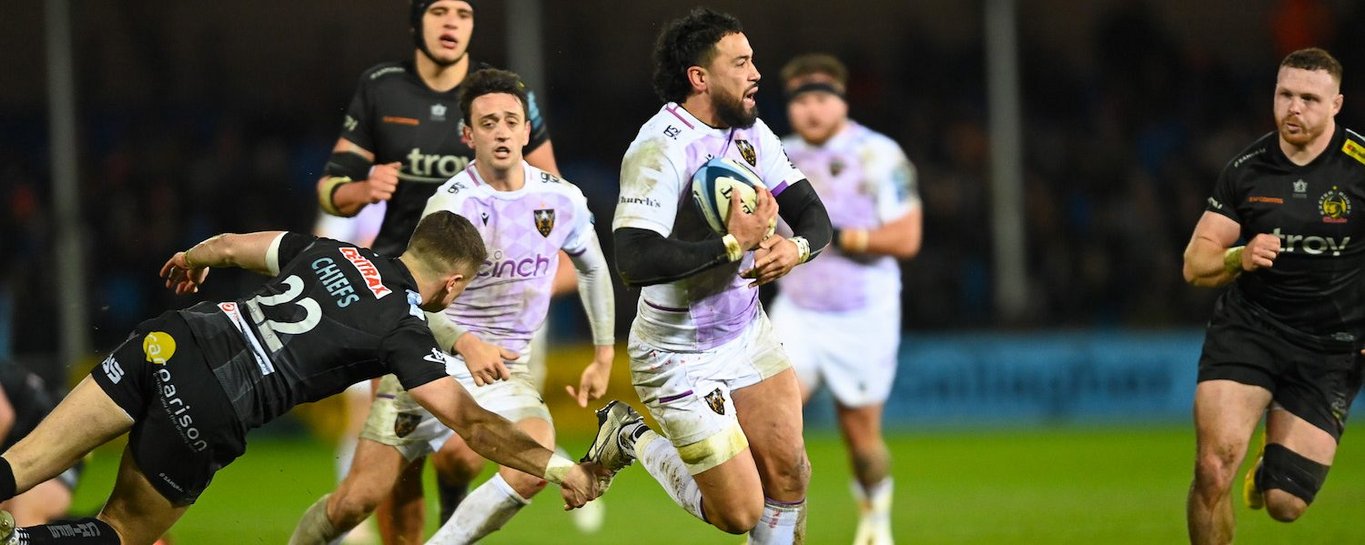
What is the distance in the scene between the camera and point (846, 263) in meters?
10.0

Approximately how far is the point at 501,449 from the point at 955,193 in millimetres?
13607

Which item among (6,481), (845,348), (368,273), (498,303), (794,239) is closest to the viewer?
(6,481)

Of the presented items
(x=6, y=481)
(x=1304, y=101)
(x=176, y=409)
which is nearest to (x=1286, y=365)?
(x=1304, y=101)

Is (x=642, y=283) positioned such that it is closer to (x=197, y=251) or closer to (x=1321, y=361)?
(x=197, y=251)

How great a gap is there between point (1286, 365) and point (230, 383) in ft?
15.2

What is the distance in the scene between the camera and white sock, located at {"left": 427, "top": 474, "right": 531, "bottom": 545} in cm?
712

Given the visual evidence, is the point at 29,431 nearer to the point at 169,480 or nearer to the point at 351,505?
the point at 351,505

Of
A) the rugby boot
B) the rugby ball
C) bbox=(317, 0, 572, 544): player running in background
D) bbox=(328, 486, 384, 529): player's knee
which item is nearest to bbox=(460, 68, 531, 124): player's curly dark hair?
bbox=(317, 0, 572, 544): player running in background

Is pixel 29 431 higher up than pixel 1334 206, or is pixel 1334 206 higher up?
pixel 1334 206

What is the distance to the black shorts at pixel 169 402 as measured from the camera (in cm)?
600

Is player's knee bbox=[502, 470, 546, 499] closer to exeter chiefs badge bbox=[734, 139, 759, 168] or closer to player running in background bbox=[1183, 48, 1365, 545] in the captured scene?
exeter chiefs badge bbox=[734, 139, 759, 168]

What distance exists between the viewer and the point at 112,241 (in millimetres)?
18516

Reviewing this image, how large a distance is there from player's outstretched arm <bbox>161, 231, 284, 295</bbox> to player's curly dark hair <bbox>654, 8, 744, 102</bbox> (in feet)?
5.58

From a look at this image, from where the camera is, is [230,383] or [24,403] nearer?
[230,383]
